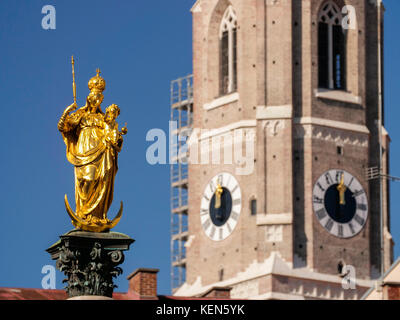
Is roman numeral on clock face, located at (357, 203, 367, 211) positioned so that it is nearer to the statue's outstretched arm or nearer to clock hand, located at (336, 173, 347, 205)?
clock hand, located at (336, 173, 347, 205)

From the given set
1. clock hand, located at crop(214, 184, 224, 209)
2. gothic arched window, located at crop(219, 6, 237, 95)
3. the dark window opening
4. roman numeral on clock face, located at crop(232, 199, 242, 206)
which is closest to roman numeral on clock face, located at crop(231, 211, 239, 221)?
roman numeral on clock face, located at crop(232, 199, 242, 206)

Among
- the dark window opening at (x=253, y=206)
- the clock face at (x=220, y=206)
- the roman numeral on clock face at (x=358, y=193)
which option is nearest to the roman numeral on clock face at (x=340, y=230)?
the roman numeral on clock face at (x=358, y=193)

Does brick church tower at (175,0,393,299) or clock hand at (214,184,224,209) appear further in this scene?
clock hand at (214,184,224,209)

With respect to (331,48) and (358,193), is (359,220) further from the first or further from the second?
(331,48)

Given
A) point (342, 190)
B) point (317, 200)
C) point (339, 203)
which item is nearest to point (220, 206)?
point (317, 200)

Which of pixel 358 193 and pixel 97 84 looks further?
pixel 358 193

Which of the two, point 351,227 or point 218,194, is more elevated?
point 218,194

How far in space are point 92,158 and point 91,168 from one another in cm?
13

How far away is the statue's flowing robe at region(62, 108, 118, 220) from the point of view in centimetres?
2167

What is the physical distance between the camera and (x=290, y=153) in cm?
7125

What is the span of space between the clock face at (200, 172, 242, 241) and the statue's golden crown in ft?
163

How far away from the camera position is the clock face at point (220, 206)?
7231 centimetres
